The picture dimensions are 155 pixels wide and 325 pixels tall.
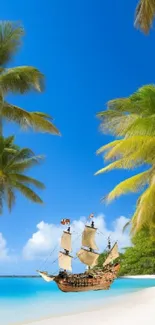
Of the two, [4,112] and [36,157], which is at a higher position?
[36,157]

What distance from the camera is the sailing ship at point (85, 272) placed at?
129ft

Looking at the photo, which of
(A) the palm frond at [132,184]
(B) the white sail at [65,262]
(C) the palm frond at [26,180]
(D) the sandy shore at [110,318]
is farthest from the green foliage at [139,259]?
(A) the palm frond at [132,184]

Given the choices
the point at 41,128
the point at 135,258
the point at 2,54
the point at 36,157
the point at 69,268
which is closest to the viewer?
the point at 2,54

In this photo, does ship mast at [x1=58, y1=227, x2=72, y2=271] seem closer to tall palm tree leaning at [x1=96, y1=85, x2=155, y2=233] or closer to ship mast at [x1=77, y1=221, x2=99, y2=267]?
ship mast at [x1=77, y1=221, x2=99, y2=267]

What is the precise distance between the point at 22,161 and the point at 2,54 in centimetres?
950

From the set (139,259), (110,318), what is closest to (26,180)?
(110,318)

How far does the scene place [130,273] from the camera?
203 feet

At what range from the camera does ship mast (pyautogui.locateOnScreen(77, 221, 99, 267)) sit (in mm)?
42469

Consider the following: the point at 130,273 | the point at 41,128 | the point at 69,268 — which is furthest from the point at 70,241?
the point at 41,128

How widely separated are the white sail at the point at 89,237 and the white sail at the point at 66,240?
1.56m

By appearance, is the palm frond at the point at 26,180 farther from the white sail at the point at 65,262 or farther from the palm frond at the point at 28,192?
the white sail at the point at 65,262

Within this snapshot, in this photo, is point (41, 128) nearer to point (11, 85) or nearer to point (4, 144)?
point (11, 85)

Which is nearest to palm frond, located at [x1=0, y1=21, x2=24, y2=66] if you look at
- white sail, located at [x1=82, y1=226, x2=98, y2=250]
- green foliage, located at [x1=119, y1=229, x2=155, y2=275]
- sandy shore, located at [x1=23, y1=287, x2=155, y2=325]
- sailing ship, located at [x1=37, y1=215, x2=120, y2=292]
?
sandy shore, located at [x1=23, y1=287, x2=155, y2=325]

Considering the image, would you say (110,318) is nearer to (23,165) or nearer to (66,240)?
(23,165)
